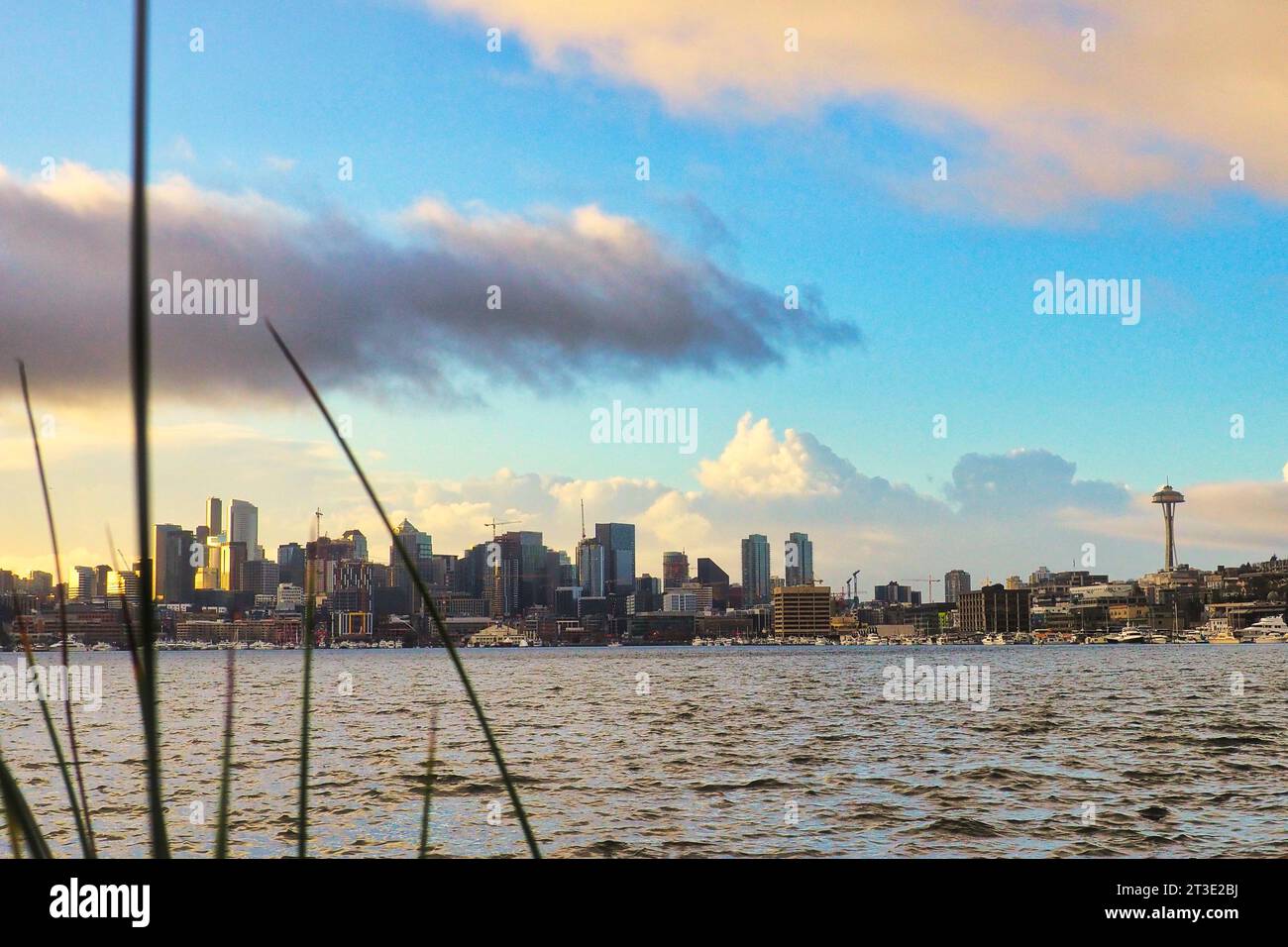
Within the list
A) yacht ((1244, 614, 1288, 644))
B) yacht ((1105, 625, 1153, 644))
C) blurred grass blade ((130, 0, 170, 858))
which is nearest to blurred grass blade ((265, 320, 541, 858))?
blurred grass blade ((130, 0, 170, 858))

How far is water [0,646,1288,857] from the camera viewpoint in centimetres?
2052

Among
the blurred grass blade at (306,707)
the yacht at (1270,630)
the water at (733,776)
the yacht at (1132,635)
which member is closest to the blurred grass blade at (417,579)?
the blurred grass blade at (306,707)

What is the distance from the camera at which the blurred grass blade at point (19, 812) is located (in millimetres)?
1646

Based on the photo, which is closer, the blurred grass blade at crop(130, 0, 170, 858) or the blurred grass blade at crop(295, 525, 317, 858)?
the blurred grass blade at crop(130, 0, 170, 858)

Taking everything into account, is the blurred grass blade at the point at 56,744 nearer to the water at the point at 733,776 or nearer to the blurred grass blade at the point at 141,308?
the blurred grass blade at the point at 141,308

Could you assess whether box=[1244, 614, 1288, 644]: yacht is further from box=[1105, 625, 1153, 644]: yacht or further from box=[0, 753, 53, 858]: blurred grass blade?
box=[0, 753, 53, 858]: blurred grass blade

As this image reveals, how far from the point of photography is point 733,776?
30438 millimetres

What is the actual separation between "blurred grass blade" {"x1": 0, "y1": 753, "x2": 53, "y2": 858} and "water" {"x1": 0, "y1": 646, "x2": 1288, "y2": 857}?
1431cm

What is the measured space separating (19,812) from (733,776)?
29.7m

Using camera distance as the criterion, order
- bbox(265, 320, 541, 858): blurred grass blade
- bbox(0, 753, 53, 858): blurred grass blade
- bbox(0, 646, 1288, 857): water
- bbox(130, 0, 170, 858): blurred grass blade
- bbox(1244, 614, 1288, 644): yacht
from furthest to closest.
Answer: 1. bbox(1244, 614, 1288, 644): yacht
2. bbox(0, 646, 1288, 857): water
3. bbox(265, 320, 541, 858): blurred grass blade
4. bbox(0, 753, 53, 858): blurred grass blade
5. bbox(130, 0, 170, 858): blurred grass blade
